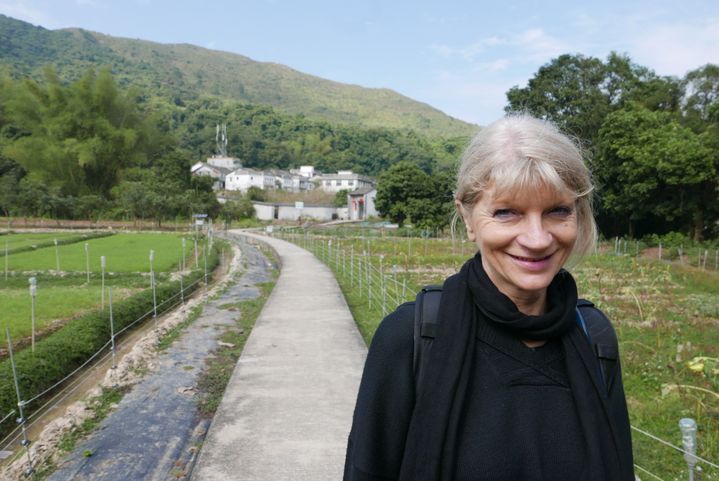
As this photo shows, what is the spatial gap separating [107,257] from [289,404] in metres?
18.9

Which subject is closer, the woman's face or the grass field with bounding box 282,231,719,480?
the woman's face

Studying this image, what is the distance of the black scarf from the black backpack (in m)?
0.02

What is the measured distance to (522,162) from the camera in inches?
48.1

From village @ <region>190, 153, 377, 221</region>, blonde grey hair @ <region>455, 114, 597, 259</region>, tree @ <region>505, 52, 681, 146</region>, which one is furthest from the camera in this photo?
village @ <region>190, 153, 377, 221</region>

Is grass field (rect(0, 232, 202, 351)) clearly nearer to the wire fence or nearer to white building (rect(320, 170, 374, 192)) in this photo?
the wire fence

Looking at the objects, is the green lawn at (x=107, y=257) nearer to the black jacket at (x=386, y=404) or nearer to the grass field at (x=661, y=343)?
the grass field at (x=661, y=343)

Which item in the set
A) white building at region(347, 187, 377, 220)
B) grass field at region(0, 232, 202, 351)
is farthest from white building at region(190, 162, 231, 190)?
grass field at region(0, 232, 202, 351)

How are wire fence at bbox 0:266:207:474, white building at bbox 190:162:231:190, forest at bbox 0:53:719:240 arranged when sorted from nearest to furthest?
1. wire fence at bbox 0:266:207:474
2. forest at bbox 0:53:719:240
3. white building at bbox 190:162:231:190

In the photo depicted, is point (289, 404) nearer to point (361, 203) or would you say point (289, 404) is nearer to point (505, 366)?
point (505, 366)

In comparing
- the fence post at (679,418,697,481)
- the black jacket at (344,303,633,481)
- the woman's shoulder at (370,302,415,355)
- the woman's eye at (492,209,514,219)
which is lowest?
the fence post at (679,418,697,481)

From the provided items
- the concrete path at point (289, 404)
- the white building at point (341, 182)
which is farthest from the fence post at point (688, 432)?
the white building at point (341, 182)

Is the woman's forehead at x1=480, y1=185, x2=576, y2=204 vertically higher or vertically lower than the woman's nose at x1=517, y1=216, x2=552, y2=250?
higher

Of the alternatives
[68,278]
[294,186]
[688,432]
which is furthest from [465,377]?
[294,186]

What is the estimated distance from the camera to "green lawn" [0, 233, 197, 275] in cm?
1817
